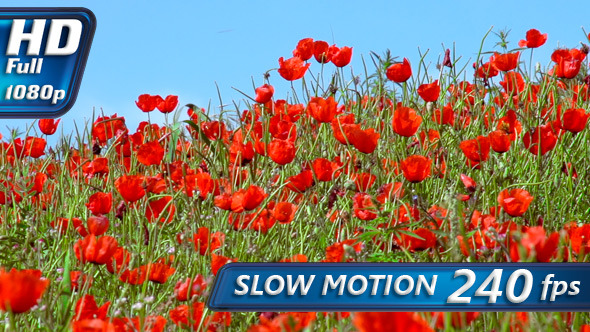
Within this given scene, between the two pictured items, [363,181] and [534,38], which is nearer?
[363,181]

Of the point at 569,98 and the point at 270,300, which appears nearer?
the point at 270,300

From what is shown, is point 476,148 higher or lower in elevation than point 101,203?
higher

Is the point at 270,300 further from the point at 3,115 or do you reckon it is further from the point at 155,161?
the point at 3,115

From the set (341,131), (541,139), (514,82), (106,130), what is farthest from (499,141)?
(106,130)

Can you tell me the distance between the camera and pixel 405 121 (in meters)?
2.35

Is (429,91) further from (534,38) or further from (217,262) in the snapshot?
(217,262)

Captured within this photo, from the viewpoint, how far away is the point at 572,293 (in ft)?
4.88

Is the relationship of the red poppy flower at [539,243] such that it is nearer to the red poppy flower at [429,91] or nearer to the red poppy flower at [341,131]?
the red poppy flower at [341,131]

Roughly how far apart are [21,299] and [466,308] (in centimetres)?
73

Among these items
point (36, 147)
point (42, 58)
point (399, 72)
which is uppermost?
point (42, 58)

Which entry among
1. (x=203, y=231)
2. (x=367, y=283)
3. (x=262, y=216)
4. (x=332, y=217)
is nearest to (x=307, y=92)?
(x=332, y=217)

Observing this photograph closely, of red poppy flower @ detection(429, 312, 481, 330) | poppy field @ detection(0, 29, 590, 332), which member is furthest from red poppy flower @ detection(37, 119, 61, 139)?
red poppy flower @ detection(429, 312, 481, 330)

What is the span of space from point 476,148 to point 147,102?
57.4 inches

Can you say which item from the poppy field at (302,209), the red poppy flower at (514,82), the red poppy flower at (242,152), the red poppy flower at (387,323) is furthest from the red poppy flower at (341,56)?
the red poppy flower at (387,323)
